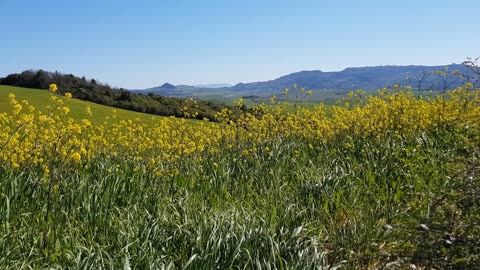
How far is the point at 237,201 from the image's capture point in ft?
17.7

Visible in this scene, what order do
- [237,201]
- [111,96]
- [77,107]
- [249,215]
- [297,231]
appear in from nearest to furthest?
[297,231]
[249,215]
[237,201]
[77,107]
[111,96]

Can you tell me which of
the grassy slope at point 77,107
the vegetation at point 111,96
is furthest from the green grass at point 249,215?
the vegetation at point 111,96

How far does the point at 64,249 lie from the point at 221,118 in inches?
229

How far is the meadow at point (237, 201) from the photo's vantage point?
3777 millimetres

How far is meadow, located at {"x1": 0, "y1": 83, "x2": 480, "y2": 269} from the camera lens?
3.78 m

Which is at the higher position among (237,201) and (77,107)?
(237,201)

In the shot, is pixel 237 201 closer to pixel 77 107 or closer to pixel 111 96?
pixel 77 107

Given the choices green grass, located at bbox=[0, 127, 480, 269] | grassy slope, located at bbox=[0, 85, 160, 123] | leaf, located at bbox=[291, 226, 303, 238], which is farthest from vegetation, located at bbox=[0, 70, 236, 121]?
leaf, located at bbox=[291, 226, 303, 238]

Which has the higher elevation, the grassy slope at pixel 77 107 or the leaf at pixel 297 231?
the leaf at pixel 297 231

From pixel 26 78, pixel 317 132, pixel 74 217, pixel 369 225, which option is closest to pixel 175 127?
pixel 317 132

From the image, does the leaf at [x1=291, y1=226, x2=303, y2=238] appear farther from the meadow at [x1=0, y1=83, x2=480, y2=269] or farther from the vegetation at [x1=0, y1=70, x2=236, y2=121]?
the vegetation at [x1=0, y1=70, x2=236, y2=121]

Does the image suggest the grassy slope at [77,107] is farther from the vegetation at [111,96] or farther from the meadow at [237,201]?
the meadow at [237,201]

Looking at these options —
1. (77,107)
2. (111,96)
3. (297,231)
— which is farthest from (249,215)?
(111,96)

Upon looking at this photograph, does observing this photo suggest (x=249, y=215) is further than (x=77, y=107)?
No
